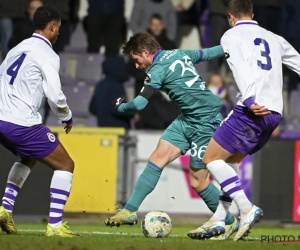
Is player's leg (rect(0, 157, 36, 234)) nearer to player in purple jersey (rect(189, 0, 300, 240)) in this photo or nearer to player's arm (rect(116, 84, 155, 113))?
player's arm (rect(116, 84, 155, 113))

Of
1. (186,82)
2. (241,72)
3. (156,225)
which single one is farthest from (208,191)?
(241,72)

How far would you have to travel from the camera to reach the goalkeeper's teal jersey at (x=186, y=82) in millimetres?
9602

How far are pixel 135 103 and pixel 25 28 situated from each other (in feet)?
24.1

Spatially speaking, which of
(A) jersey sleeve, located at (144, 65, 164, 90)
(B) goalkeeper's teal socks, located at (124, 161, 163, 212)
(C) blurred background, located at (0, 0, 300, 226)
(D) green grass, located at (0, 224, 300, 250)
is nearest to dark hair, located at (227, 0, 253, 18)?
(A) jersey sleeve, located at (144, 65, 164, 90)

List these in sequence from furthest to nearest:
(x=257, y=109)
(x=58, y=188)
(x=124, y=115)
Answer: (x=124, y=115), (x=58, y=188), (x=257, y=109)

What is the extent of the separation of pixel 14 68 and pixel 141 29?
25.7 ft

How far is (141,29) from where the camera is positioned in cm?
1672

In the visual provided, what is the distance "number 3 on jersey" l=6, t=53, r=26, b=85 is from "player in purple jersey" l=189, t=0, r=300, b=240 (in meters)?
1.98

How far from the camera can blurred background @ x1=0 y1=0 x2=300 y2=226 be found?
544 inches

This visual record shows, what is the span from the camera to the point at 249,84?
29.0 feet

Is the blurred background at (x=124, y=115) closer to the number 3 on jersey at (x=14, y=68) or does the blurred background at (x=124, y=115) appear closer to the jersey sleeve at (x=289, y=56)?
the number 3 on jersey at (x=14, y=68)

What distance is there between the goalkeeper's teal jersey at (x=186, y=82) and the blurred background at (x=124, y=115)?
2.60 meters

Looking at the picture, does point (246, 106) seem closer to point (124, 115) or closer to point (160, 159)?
point (160, 159)

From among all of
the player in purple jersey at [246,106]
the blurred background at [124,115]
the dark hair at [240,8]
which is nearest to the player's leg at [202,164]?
the player in purple jersey at [246,106]
